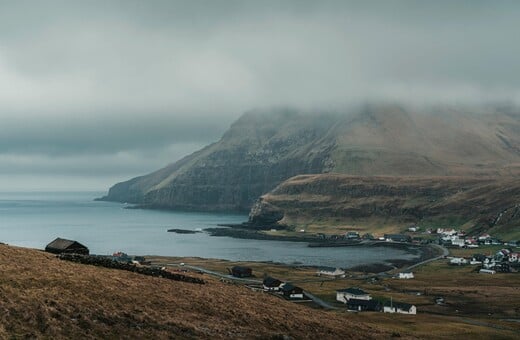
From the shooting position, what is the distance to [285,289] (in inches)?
4680

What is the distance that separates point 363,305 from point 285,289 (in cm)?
2048

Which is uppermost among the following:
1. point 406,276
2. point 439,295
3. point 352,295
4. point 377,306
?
point 352,295

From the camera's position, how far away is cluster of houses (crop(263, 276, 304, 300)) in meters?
118

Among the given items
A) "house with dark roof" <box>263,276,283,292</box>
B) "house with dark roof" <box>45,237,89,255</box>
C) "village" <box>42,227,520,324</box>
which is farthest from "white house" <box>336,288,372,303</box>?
"house with dark roof" <box>45,237,89,255</box>

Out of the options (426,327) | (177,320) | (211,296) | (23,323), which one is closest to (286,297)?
(426,327)

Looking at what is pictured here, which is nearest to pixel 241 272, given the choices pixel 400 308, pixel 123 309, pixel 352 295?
pixel 352 295

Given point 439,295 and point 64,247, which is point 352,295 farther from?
point 64,247

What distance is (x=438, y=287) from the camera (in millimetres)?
146875

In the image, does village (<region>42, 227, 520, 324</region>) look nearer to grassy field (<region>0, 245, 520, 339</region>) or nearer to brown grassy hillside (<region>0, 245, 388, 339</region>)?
grassy field (<region>0, 245, 520, 339</region>)

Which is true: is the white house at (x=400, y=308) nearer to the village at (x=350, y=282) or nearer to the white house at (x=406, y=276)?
the village at (x=350, y=282)

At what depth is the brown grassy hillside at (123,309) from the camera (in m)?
31.6

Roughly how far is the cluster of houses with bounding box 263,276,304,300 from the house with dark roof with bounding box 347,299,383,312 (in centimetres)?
1691

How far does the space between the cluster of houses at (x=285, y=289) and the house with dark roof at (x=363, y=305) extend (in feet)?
55.5

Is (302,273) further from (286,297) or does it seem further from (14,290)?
(14,290)
